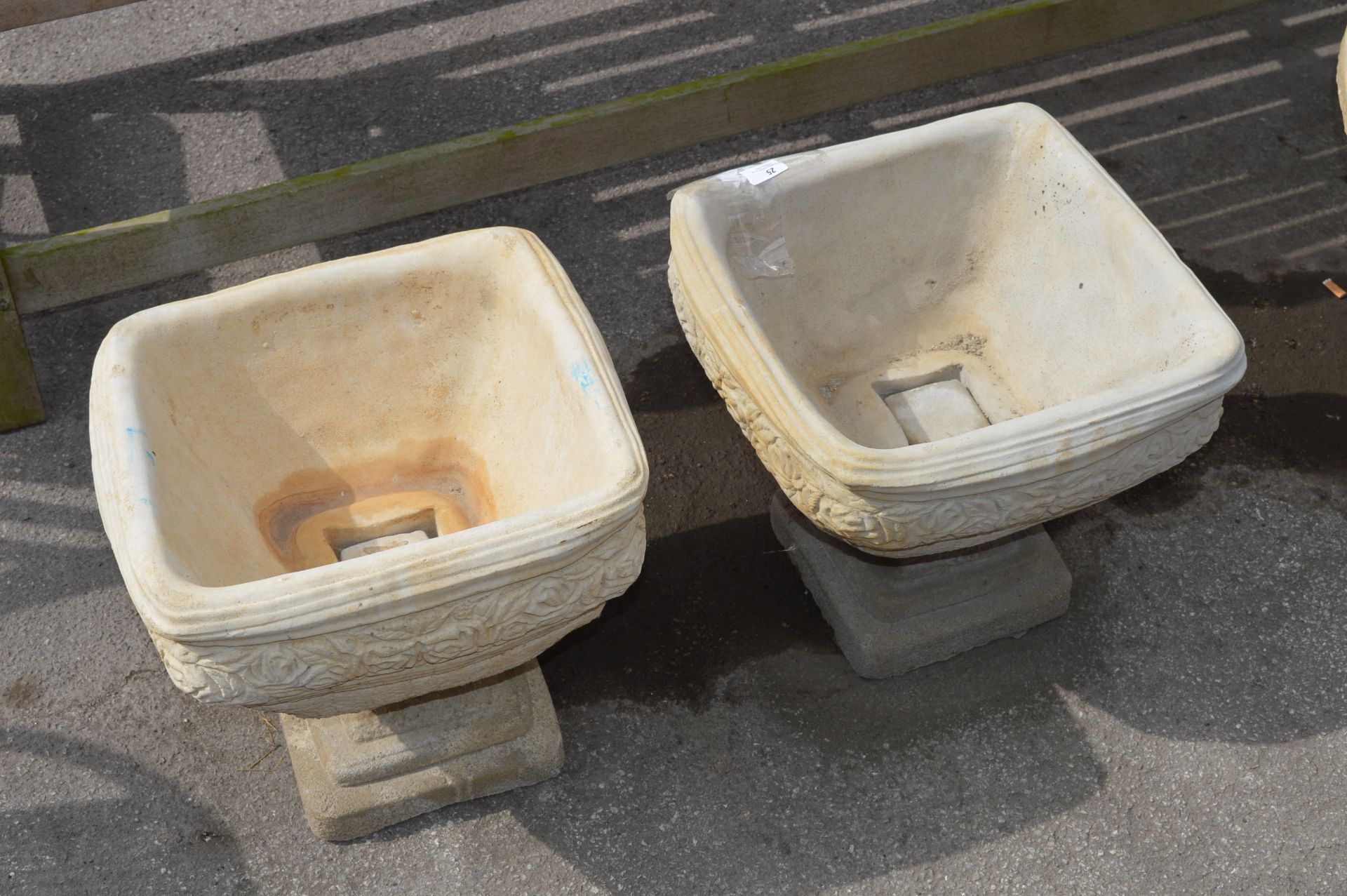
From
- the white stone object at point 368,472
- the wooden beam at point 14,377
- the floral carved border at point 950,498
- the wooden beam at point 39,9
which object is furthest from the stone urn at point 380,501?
the wooden beam at point 39,9

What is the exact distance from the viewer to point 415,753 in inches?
103

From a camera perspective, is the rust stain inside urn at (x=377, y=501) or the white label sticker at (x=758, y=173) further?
the white label sticker at (x=758, y=173)

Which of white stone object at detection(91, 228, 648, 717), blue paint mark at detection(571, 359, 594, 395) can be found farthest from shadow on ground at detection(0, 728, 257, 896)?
blue paint mark at detection(571, 359, 594, 395)

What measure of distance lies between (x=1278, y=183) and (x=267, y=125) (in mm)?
3253

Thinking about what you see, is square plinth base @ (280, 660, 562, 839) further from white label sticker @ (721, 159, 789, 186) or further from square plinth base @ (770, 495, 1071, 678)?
white label sticker @ (721, 159, 789, 186)

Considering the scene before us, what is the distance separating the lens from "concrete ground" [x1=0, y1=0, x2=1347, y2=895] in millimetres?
2650

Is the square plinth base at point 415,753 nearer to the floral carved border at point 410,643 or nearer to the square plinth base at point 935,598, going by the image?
the floral carved border at point 410,643

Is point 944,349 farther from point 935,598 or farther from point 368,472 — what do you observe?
point 368,472

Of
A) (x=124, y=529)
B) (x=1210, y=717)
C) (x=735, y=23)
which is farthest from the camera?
(x=735, y=23)

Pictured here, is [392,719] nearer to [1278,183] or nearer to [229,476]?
[229,476]

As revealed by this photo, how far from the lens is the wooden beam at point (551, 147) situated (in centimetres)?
349

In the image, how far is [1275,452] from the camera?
11.0 ft

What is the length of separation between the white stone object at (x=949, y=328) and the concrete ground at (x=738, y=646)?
0.56m

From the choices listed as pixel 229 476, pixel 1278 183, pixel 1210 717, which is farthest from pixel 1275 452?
pixel 229 476
